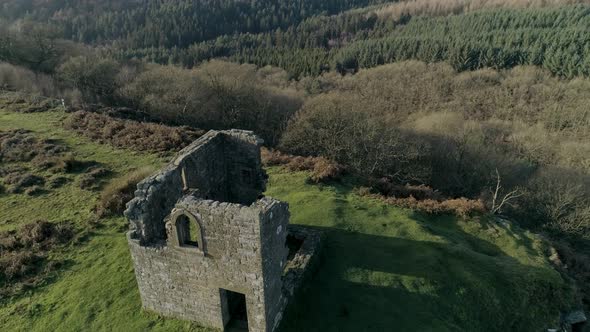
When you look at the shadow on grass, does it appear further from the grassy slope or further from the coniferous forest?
the coniferous forest

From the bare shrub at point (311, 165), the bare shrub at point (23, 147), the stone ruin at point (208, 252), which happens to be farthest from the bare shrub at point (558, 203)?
the bare shrub at point (23, 147)

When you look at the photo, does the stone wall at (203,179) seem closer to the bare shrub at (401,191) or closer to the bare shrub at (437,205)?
the bare shrub at (437,205)

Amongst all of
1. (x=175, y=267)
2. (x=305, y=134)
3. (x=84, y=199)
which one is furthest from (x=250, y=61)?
(x=175, y=267)

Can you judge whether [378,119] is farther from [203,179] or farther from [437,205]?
[203,179]

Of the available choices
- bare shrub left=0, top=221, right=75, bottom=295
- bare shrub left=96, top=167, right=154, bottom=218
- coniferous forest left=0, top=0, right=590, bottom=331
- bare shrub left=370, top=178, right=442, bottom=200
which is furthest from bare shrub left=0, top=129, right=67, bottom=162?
bare shrub left=370, top=178, right=442, bottom=200

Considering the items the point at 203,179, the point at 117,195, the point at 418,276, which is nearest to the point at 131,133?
the point at 117,195

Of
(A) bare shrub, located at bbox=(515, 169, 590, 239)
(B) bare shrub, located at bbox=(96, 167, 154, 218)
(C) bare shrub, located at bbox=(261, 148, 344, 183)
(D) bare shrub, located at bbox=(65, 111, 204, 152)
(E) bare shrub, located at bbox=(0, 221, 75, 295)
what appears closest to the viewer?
Result: (E) bare shrub, located at bbox=(0, 221, 75, 295)
